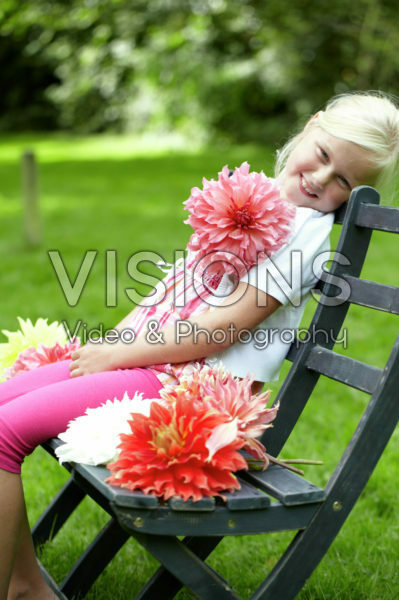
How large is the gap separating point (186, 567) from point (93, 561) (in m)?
0.73

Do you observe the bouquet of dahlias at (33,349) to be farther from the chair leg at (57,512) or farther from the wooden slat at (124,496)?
the wooden slat at (124,496)

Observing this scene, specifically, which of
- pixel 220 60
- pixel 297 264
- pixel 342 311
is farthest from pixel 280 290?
pixel 220 60

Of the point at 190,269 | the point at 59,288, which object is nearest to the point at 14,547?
the point at 190,269

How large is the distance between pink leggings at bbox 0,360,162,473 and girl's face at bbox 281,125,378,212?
709 millimetres

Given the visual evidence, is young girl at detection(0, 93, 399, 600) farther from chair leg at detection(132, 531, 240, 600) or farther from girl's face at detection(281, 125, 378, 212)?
chair leg at detection(132, 531, 240, 600)

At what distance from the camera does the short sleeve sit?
202 cm

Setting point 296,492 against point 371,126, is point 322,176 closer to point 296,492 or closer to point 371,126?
point 371,126

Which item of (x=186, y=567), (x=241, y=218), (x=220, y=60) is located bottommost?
(x=186, y=567)

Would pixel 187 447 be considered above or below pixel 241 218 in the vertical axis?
below

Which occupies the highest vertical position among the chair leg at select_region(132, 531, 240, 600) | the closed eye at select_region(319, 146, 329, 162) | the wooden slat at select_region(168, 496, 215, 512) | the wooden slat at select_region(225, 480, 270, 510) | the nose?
the closed eye at select_region(319, 146, 329, 162)

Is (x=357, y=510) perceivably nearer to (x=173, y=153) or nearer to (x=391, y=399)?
(x=391, y=399)

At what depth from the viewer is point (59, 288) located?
19.7ft

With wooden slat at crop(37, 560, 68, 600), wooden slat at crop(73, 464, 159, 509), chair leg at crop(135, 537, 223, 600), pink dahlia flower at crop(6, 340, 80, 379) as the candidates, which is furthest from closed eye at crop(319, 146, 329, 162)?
wooden slat at crop(37, 560, 68, 600)

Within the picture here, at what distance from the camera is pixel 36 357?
239 cm
